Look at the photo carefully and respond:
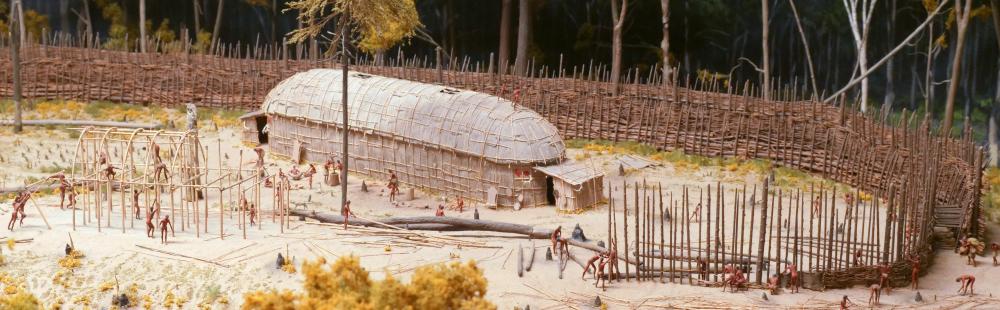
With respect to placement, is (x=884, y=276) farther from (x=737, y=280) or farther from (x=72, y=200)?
(x=72, y=200)

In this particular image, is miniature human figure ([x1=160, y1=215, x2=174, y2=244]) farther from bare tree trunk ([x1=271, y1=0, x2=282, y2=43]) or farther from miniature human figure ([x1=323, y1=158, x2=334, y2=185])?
bare tree trunk ([x1=271, y1=0, x2=282, y2=43])

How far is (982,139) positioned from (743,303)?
68.9ft

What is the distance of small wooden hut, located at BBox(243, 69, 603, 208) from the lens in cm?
2686

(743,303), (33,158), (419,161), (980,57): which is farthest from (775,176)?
(33,158)

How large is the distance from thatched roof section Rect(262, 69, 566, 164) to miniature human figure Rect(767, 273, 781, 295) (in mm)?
7192

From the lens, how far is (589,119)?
32812 millimetres

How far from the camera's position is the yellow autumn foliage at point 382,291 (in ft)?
48.1

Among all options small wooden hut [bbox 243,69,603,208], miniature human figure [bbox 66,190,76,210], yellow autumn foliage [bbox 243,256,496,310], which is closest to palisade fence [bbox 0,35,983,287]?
small wooden hut [bbox 243,69,603,208]

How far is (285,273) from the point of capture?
21391 millimetres

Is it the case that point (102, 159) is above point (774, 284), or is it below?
above

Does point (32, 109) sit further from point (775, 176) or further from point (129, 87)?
point (775, 176)

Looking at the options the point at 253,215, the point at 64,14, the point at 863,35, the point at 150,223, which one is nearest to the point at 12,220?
the point at 150,223

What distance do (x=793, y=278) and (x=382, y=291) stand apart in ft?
26.9

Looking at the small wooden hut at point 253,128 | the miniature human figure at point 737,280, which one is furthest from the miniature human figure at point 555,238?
the small wooden hut at point 253,128
